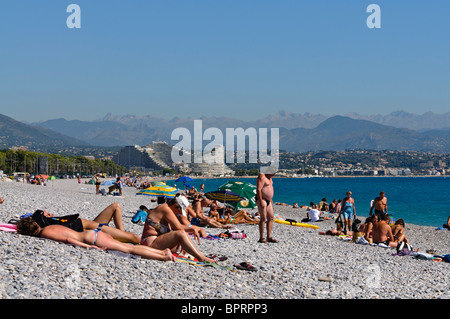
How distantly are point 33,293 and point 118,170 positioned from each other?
569ft

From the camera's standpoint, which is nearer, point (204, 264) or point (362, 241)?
point (204, 264)

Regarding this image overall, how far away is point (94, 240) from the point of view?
8078mm

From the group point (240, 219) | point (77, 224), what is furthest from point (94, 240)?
point (240, 219)

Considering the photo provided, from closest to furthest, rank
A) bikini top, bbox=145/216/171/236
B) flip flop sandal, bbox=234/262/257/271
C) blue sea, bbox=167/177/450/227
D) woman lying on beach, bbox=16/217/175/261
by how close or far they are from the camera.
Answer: woman lying on beach, bbox=16/217/175/261
flip flop sandal, bbox=234/262/257/271
bikini top, bbox=145/216/171/236
blue sea, bbox=167/177/450/227

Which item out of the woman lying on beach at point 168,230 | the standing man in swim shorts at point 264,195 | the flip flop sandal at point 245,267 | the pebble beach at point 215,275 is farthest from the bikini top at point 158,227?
the standing man in swim shorts at point 264,195

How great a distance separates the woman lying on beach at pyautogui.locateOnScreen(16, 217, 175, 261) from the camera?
7988 mm

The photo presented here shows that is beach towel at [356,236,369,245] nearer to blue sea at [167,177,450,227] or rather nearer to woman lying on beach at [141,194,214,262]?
woman lying on beach at [141,194,214,262]

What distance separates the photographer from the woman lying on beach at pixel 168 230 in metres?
8.18

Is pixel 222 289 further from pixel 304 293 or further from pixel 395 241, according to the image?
pixel 395 241

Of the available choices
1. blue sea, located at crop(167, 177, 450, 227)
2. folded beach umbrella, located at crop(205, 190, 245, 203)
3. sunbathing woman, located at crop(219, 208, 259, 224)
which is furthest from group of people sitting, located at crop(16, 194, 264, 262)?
blue sea, located at crop(167, 177, 450, 227)

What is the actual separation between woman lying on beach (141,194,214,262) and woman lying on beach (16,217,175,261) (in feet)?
0.79

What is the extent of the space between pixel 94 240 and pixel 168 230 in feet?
4.44

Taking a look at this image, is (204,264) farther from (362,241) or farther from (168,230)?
(362,241)
